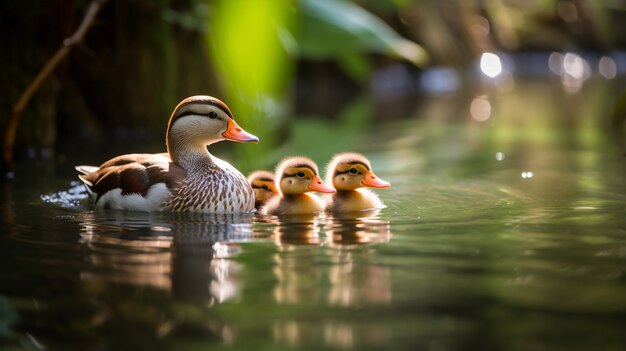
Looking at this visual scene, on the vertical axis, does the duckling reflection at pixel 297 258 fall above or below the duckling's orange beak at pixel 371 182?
below

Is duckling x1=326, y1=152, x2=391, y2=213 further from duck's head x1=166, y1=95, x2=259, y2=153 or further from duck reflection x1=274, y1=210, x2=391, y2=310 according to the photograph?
duck's head x1=166, y1=95, x2=259, y2=153

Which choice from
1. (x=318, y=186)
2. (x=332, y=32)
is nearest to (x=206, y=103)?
(x=318, y=186)

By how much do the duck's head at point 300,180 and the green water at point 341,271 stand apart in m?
0.44

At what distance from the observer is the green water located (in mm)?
3389

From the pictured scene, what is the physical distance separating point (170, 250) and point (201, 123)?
1734mm

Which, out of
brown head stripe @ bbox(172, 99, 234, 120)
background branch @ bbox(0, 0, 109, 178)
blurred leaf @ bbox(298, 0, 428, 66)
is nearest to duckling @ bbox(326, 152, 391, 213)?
brown head stripe @ bbox(172, 99, 234, 120)

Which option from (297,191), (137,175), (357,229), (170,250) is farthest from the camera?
(297,191)

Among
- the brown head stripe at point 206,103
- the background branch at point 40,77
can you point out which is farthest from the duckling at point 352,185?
the background branch at point 40,77

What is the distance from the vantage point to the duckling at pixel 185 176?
6.20 metres

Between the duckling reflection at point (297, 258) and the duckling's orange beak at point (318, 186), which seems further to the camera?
the duckling's orange beak at point (318, 186)

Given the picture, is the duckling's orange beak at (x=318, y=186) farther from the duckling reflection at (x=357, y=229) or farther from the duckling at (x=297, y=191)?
the duckling reflection at (x=357, y=229)

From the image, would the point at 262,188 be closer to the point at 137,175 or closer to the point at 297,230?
the point at 137,175

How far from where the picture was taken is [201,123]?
6445 mm

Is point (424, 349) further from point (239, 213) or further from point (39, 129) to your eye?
point (39, 129)
